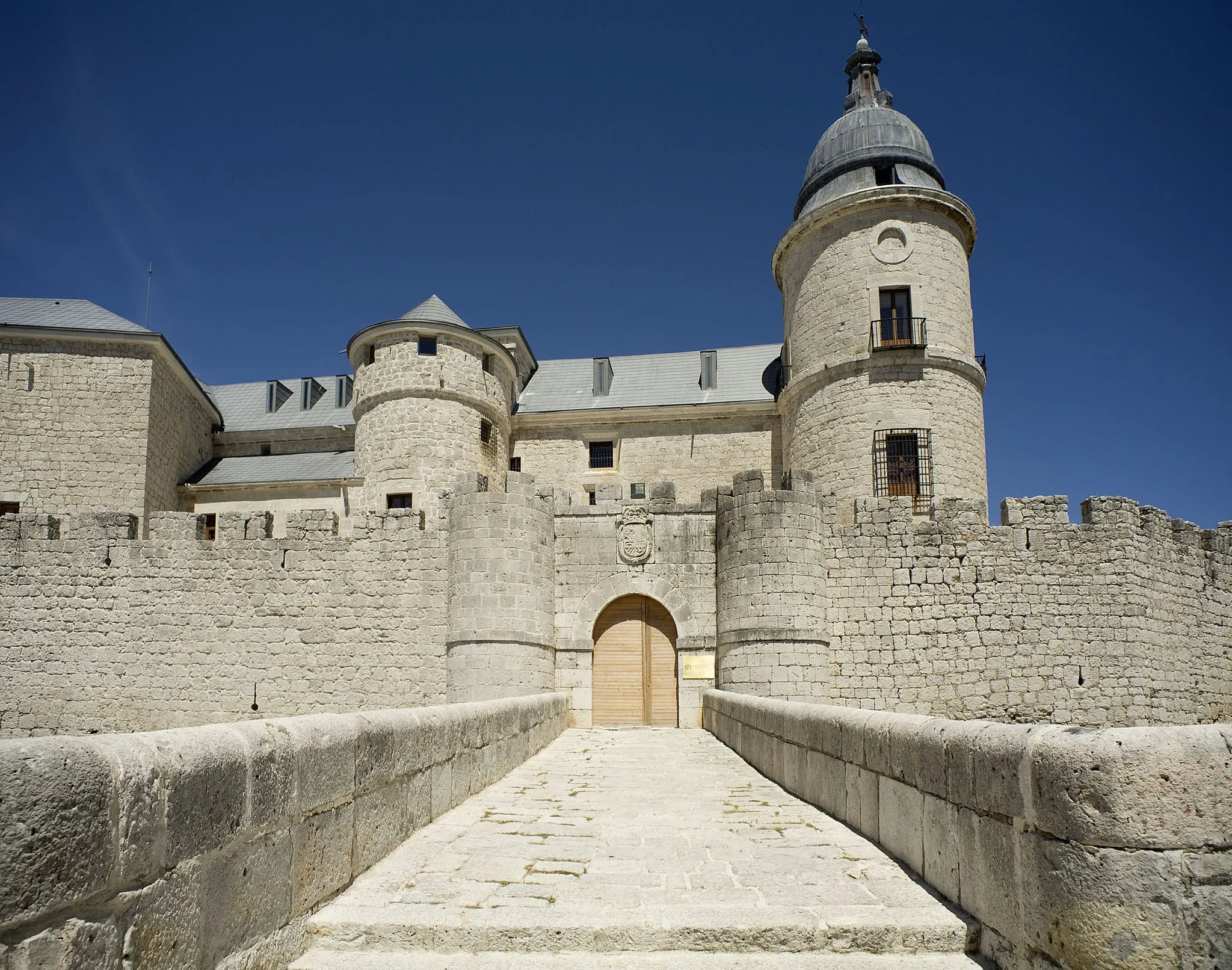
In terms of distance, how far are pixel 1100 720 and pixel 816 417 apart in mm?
9115

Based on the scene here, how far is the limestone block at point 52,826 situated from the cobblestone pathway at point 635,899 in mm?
1367

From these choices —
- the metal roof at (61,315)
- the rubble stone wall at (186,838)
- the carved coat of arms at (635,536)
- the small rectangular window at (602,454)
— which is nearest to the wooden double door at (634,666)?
the carved coat of arms at (635,536)

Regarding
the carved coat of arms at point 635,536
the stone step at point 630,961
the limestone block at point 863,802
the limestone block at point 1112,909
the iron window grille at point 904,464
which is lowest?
the stone step at point 630,961

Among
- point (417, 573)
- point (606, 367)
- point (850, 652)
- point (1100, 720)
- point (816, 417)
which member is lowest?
point (1100, 720)

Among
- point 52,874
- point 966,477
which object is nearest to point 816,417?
point 966,477

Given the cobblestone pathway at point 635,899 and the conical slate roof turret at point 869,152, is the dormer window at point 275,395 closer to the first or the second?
the conical slate roof turret at point 869,152

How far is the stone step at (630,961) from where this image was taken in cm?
343

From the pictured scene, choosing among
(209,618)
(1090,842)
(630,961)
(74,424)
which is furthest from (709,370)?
(1090,842)

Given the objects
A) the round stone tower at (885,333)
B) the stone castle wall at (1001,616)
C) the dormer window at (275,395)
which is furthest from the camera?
the dormer window at (275,395)

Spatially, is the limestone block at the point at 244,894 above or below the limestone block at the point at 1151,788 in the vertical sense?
below

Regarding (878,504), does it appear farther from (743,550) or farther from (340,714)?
(340,714)

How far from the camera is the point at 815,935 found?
3.66 m

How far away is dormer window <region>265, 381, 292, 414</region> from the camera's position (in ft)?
99.6

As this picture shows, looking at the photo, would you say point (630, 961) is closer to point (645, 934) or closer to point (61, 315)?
point (645, 934)
